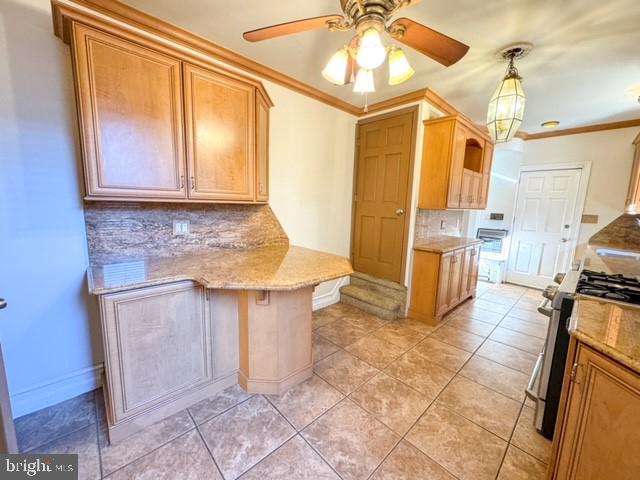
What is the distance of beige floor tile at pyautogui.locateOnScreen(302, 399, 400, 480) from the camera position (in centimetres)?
130

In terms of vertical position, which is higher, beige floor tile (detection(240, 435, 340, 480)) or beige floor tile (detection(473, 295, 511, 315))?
beige floor tile (detection(473, 295, 511, 315))

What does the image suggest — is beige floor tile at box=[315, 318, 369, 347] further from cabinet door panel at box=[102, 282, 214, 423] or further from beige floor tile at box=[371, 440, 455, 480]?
cabinet door panel at box=[102, 282, 214, 423]

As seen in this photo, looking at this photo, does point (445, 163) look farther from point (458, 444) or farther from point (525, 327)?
point (458, 444)

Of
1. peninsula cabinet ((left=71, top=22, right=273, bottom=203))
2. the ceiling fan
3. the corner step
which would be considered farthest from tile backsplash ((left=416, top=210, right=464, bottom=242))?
peninsula cabinet ((left=71, top=22, right=273, bottom=203))

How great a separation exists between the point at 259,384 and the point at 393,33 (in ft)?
7.25

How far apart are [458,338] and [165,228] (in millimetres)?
2890

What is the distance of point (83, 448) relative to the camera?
1346 millimetres

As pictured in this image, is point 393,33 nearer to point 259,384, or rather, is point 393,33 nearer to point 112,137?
point 112,137

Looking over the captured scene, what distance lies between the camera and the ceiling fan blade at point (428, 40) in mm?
1133

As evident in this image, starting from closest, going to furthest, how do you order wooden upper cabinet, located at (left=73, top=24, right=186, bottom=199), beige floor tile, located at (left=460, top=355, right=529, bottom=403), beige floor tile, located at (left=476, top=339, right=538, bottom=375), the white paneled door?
wooden upper cabinet, located at (left=73, top=24, right=186, bottom=199) → beige floor tile, located at (left=460, top=355, right=529, bottom=403) → beige floor tile, located at (left=476, top=339, right=538, bottom=375) → the white paneled door

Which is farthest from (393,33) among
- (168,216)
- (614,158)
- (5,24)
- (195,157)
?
(614,158)

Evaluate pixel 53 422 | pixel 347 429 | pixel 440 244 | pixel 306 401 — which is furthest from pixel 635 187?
pixel 53 422

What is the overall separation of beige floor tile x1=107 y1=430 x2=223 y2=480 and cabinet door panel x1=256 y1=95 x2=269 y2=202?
5.32 feet

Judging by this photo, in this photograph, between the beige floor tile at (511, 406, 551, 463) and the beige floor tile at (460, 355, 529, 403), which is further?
the beige floor tile at (460, 355, 529, 403)
